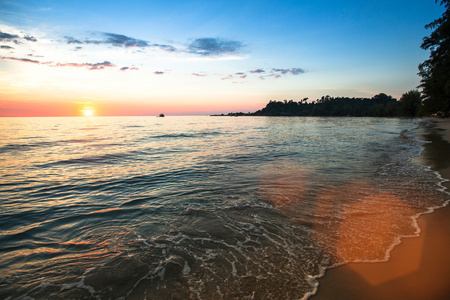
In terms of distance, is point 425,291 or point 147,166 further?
point 147,166

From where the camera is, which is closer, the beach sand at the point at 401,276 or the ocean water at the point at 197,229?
the beach sand at the point at 401,276

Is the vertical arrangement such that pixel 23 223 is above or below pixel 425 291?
below

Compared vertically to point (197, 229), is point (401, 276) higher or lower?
higher

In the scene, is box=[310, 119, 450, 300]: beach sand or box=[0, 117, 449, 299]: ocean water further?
box=[0, 117, 449, 299]: ocean water

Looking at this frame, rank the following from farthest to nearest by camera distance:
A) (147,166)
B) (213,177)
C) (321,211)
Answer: (147,166) < (213,177) < (321,211)

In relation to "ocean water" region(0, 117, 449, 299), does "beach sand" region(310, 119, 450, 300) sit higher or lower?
higher

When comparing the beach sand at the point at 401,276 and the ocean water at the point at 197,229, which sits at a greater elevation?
the beach sand at the point at 401,276

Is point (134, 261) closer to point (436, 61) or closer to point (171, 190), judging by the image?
point (171, 190)

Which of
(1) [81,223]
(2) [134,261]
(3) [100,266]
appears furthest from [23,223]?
(2) [134,261]

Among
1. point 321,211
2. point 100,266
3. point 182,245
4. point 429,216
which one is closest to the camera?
point 100,266

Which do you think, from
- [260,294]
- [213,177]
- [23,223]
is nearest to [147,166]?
[213,177]

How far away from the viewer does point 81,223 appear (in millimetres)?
6223

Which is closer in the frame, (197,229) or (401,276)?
(401,276)

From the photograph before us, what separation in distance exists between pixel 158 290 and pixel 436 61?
148 feet
